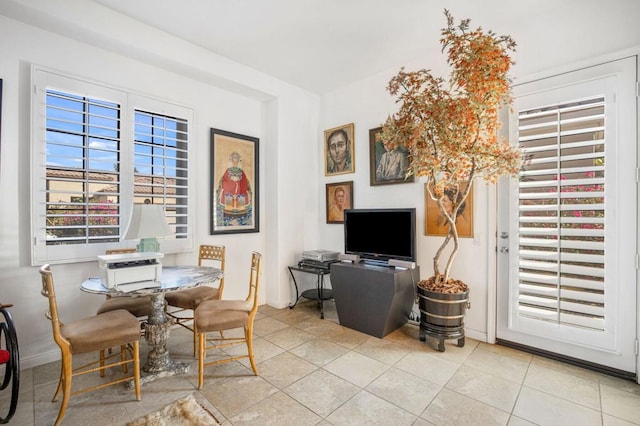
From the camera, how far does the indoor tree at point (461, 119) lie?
237cm

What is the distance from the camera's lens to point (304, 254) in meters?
4.14

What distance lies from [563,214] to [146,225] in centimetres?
345

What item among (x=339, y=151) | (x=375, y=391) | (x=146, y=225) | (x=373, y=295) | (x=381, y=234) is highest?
(x=339, y=151)

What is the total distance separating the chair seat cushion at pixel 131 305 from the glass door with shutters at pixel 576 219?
3.34m

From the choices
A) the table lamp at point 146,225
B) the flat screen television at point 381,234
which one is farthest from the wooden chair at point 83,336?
the flat screen television at point 381,234

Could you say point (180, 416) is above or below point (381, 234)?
below

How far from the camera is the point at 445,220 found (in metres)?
3.30

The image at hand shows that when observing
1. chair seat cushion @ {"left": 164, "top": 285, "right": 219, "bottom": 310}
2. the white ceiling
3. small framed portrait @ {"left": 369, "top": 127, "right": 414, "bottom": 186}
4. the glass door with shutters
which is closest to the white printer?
chair seat cushion @ {"left": 164, "top": 285, "right": 219, "bottom": 310}

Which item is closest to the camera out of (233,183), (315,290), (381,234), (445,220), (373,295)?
(373,295)

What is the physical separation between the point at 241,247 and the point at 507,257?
10.1 ft

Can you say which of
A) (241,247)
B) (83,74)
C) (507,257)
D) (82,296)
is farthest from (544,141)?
(82,296)

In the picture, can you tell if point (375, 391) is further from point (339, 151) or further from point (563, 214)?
point (339, 151)

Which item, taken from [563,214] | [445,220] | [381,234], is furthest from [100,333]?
[563,214]

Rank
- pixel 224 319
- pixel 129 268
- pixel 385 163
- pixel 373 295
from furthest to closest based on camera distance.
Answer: pixel 385 163 → pixel 373 295 → pixel 224 319 → pixel 129 268
